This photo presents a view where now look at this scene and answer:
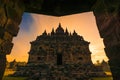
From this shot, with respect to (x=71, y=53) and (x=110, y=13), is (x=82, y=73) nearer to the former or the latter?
(x=71, y=53)

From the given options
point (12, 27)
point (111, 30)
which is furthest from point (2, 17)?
point (111, 30)

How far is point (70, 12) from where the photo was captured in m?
3.27

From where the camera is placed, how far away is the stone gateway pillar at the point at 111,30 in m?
2.04

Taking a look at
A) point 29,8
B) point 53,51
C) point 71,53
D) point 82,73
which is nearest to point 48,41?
point 53,51

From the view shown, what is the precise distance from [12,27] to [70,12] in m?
1.60

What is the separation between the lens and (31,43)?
3153cm

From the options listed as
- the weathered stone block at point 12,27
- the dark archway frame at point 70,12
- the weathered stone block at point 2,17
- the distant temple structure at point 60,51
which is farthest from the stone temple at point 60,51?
the weathered stone block at point 2,17

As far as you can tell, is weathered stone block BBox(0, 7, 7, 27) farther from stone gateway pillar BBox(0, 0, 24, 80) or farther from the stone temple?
the stone temple

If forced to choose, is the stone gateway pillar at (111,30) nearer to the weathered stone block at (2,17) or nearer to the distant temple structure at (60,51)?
the weathered stone block at (2,17)

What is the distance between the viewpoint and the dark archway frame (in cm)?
210

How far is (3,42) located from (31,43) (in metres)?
30.1

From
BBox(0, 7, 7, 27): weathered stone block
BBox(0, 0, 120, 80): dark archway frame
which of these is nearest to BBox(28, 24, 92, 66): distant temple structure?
BBox(0, 0, 120, 80): dark archway frame

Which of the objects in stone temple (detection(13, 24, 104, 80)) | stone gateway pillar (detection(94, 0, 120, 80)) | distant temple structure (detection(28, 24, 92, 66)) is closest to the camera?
stone gateway pillar (detection(94, 0, 120, 80))

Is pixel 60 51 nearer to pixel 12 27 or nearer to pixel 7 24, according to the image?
pixel 12 27
